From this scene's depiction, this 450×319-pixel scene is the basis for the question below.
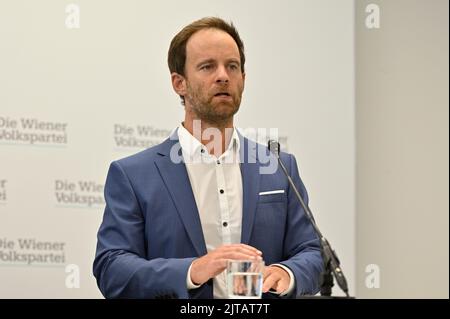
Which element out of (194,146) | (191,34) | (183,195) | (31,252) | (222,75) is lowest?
(31,252)

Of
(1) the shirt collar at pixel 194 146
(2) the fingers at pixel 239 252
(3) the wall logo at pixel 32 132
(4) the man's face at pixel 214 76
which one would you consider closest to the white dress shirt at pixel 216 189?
(1) the shirt collar at pixel 194 146

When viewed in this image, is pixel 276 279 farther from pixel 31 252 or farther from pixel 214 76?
pixel 31 252

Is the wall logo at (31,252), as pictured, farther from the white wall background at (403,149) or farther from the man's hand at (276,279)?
the white wall background at (403,149)

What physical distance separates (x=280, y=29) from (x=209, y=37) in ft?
5.69

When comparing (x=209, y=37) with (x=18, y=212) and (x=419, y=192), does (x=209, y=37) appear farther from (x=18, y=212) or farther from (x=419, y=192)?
(x=419, y=192)

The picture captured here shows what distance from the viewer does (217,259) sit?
89.7 inches

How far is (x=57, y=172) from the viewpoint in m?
3.84

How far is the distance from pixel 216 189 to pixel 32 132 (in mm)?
1298

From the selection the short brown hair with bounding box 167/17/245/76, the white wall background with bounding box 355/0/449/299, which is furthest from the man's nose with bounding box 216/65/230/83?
the white wall background with bounding box 355/0/449/299

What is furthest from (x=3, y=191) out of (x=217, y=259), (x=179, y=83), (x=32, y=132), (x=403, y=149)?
(x=403, y=149)

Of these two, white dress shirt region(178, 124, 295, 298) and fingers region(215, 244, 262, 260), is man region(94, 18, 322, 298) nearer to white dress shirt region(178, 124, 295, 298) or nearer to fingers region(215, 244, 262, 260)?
white dress shirt region(178, 124, 295, 298)

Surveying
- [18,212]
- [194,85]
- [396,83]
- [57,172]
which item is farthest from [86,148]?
[396,83]

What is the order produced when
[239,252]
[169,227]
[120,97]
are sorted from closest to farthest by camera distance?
[239,252]
[169,227]
[120,97]

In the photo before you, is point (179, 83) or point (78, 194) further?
point (78, 194)
